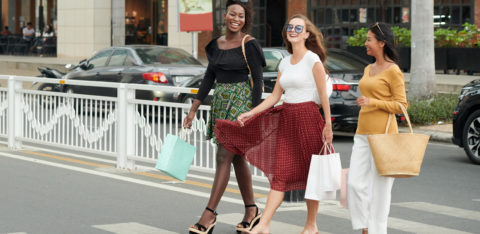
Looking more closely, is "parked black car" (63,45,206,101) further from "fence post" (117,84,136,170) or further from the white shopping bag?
the white shopping bag

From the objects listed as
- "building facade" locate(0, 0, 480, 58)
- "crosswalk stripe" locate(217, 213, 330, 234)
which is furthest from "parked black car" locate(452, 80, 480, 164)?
"building facade" locate(0, 0, 480, 58)

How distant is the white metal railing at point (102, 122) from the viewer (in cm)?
1055

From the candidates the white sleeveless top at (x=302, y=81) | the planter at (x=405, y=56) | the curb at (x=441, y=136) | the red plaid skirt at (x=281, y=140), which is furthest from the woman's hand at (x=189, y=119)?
the planter at (x=405, y=56)

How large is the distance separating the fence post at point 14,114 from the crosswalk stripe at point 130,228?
5.94 meters

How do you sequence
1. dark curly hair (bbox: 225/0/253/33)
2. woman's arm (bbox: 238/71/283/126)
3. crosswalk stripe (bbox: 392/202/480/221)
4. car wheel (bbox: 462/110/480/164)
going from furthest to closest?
car wheel (bbox: 462/110/480/164), crosswalk stripe (bbox: 392/202/480/221), dark curly hair (bbox: 225/0/253/33), woman's arm (bbox: 238/71/283/126)

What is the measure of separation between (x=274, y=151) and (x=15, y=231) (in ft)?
7.24

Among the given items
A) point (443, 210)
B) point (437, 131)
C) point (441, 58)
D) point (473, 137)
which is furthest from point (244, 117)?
point (441, 58)

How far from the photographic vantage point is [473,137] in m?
12.1

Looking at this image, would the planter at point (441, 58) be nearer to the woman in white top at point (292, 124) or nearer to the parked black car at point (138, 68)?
the parked black car at point (138, 68)

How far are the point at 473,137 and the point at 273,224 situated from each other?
5013mm

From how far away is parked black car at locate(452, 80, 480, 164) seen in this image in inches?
476

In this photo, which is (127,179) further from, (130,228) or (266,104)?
(266,104)

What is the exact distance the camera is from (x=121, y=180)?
10.6m

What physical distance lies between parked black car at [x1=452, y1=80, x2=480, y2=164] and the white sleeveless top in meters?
5.68
